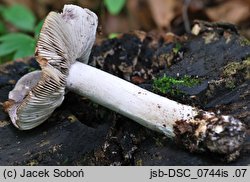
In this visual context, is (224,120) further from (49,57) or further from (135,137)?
(49,57)

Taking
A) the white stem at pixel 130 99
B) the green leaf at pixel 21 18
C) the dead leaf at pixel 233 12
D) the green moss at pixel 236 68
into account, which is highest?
the green moss at pixel 236 68

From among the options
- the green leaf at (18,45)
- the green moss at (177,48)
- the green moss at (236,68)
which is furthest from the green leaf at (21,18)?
the green moss at (236,68)

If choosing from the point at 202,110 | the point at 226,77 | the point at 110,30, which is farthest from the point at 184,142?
the point at 110,30

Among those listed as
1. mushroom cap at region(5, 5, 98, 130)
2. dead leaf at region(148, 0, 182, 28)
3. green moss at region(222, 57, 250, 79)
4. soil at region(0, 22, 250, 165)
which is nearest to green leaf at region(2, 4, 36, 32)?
soil at region(0, 22, 250, 165)

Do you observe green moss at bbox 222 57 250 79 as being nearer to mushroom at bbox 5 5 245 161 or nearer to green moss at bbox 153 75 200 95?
green moss at bbox 153 75 200 95

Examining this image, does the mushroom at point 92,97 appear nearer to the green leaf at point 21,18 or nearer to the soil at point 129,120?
the soil at point 129,120

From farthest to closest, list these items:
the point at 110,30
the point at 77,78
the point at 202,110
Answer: the point at 110,30
the point at 77,78
the point at 202,110

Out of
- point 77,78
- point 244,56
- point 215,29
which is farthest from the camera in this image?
point 215,29

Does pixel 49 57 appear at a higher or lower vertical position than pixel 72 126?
higher
